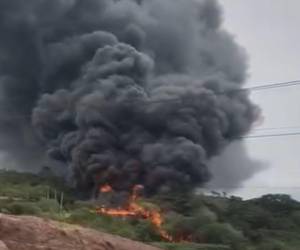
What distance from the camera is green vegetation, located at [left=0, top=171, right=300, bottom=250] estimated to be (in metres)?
32.4

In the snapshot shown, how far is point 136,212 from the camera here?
46344 millimetres

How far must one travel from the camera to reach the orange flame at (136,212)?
3778 cm

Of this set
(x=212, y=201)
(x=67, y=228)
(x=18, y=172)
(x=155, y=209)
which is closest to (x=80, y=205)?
(x=155, y=209)

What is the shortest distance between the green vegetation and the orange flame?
534 millimetres

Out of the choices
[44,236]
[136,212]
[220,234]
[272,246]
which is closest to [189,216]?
[136,212]

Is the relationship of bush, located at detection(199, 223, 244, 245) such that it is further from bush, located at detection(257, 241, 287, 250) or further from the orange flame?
the orange flame

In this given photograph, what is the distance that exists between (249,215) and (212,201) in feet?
15.9

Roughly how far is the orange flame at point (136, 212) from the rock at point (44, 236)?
20.9 meters

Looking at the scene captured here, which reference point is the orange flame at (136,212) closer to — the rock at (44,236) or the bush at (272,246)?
the bush at (272,246)

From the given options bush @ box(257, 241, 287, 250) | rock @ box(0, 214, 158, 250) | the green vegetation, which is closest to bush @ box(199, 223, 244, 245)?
the green vegetation

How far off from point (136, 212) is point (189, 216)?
482 centimetres

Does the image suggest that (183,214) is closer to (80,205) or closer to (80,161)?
(80,205)

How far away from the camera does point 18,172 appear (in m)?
65.8

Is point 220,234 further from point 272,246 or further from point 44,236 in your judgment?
point 44,236
